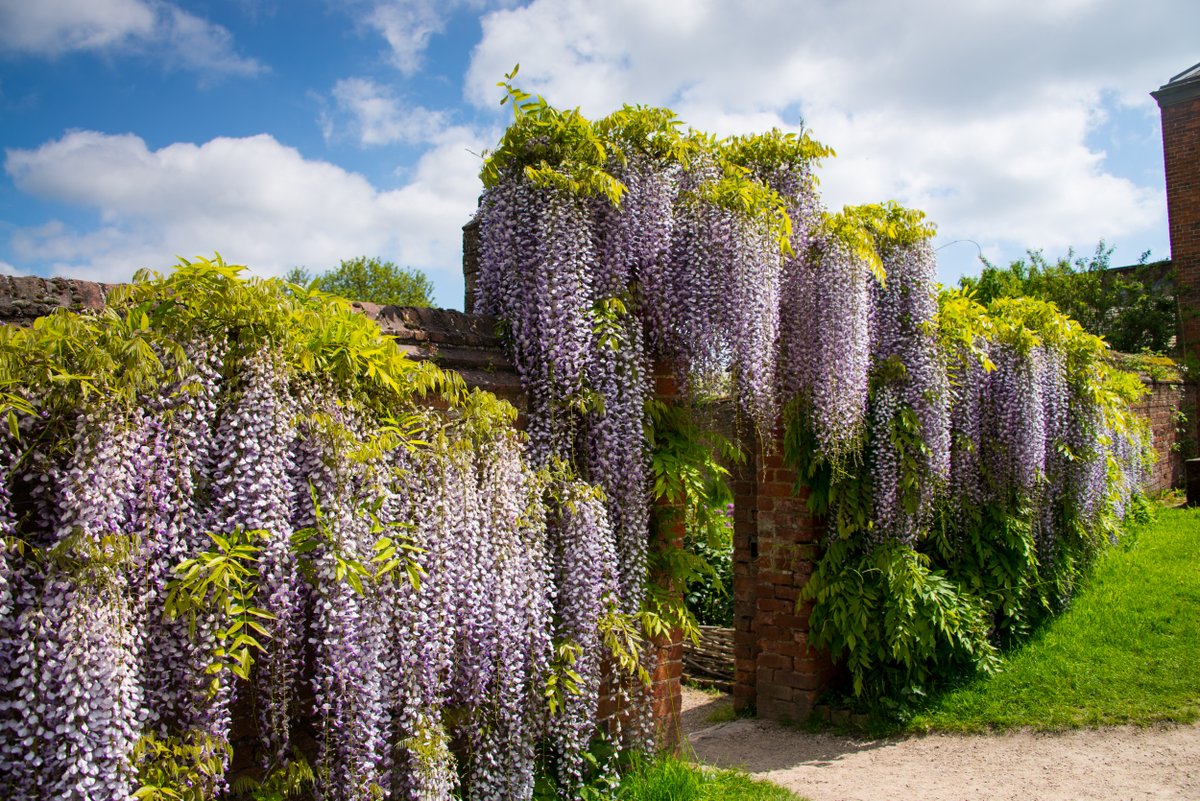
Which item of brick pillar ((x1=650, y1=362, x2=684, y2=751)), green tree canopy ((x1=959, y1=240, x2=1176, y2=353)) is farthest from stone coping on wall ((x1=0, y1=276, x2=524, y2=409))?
green tree canopy ((x1=959, y1=240, x2=1176, y2=353))

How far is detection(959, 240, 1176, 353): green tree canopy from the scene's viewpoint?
15.9 m

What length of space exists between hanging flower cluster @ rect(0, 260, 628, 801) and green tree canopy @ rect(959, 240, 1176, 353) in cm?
1448

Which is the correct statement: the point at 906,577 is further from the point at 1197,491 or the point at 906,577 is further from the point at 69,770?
the point at 1197,491

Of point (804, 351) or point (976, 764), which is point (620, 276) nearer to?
point (804, 351)

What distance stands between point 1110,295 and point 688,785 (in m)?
16.3

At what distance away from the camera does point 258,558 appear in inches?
96.7

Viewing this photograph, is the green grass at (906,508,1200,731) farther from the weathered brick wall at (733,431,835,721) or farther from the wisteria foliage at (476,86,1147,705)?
the weathered brick wall at (733,431,835,721)

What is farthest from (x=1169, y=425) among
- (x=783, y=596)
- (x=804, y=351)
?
(x=804, y=351)

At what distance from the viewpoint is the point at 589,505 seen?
3633 millimetres

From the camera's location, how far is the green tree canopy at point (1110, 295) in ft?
52.2

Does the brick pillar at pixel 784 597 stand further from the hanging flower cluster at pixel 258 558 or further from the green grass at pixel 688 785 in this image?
the hanging flower cluster at pixel 258 558

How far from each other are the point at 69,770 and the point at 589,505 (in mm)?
2057

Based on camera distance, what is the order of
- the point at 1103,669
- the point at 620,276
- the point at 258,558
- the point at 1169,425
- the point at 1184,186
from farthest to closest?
the point at 1184,186, the point at 1169,425, the point at 1103,669, the point at 620,276, the point at 258,558

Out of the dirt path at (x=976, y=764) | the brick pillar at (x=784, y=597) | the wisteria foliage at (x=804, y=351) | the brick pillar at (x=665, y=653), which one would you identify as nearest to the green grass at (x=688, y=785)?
the brick pillar at (x=665, y=653)
